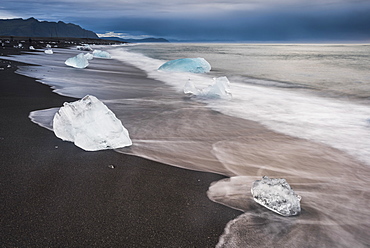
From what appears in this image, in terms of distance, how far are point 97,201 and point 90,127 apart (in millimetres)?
1373

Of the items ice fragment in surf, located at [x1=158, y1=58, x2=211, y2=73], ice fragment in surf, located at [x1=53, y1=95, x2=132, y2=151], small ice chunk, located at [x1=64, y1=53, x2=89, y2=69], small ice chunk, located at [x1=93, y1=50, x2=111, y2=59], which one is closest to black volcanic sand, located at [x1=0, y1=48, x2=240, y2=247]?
ice fragment in surf, located at [x1=53, y1=95, x2=132, y2=151]

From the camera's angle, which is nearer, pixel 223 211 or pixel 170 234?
pixel 170 234

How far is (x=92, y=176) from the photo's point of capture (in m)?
2.58

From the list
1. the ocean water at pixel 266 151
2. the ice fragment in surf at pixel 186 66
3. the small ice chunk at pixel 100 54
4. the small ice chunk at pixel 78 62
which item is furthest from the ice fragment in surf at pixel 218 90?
the small ice chunk at pixel 100 54

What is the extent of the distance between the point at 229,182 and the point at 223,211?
1.79ft

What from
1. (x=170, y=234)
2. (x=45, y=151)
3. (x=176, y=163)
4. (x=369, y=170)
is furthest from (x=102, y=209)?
(x=369, y=170)

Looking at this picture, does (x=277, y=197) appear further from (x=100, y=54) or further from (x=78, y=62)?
(x=100, y=54)

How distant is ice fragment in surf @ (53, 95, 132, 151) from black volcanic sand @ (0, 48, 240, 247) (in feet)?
0.42

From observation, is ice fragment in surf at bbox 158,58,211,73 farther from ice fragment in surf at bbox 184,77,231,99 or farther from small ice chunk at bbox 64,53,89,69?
ice fragment in surf at bbox 184,77,231,99

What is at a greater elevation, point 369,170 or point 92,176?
point 92,176

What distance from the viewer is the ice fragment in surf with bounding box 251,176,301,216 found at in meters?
2.12

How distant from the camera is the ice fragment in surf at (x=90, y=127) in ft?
10.8

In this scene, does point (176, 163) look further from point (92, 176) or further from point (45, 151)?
point (45, 151)

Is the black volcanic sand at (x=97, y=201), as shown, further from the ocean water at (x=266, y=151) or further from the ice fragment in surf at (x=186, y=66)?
the ice fragment in surf at (x=186, y=66)
